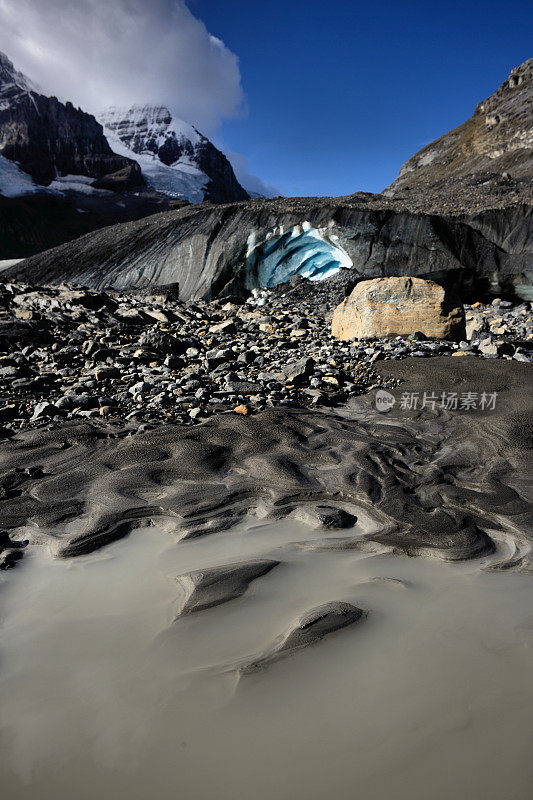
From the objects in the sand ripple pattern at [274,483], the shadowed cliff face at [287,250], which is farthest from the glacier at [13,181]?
the sand ripple pattern at [274,483]

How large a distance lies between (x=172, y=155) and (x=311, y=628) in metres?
116

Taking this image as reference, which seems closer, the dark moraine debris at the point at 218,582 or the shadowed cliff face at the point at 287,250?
the dark moraine debris at the point at 218,582

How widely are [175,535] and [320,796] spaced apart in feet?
5.22

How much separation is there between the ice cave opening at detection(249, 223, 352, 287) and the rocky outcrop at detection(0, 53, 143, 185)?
66.3m

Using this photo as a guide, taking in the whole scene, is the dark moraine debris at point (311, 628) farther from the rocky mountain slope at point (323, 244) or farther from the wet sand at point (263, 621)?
the rocky mountain slope at point (323, 244)

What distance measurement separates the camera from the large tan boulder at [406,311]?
290 inches

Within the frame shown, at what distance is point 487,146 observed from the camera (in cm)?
2462

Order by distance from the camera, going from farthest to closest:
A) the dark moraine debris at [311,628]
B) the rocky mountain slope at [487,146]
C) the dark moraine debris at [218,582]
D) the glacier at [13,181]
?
the glacier at [13,181] < the rocky mountain slope at [487,146] < the dark moraine debris at [218,582] < the dark moraine debris at [311,628]

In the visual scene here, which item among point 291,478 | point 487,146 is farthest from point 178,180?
point 291,478

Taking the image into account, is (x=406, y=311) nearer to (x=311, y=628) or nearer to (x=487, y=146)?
(x=311, y=628)

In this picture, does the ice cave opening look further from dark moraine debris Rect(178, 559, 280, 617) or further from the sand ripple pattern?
dark moraine debris Rect(178, 559, 280, 617)

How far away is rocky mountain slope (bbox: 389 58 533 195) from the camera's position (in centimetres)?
2094

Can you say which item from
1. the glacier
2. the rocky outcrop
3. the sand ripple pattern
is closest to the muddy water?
the sand ripple pattern

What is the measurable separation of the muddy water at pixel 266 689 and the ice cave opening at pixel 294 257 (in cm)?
1383
